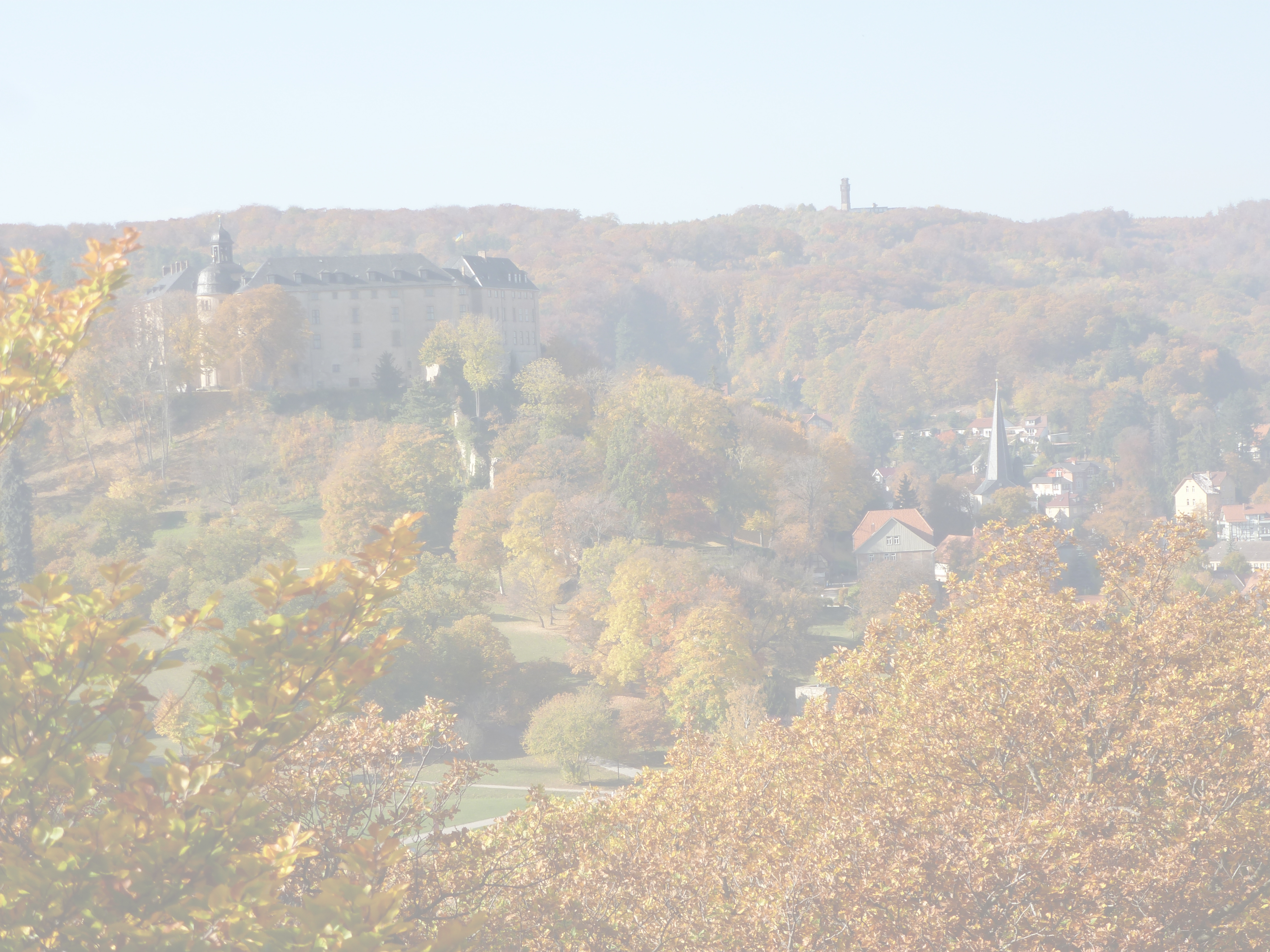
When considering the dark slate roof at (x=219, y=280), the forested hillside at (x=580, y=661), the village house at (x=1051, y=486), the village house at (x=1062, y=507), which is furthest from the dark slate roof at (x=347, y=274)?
the village house at (x=1051, y=486)

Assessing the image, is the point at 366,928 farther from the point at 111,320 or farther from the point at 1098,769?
the point at 111,320

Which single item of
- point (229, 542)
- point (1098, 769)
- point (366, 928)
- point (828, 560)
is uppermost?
point (366, 928)

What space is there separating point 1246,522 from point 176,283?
8109cm

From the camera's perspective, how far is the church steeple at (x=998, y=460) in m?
103

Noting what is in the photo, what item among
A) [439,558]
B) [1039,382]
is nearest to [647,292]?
[1039,382]

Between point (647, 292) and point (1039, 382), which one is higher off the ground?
point (647, 292)

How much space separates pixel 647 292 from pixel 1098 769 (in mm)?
168906

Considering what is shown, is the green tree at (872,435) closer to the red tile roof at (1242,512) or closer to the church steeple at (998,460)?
the church steeple at (998,460)

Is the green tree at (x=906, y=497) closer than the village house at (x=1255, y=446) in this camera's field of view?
Yes

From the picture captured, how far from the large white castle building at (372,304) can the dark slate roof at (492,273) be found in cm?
7

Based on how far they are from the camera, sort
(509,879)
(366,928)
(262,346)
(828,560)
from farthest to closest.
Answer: (828,560)
(262,346)
(509,879)
(366,928)

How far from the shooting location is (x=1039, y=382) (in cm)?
14312

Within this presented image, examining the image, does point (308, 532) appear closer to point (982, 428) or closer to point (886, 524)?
point (886, 524)

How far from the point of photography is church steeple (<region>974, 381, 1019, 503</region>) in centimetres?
10300
